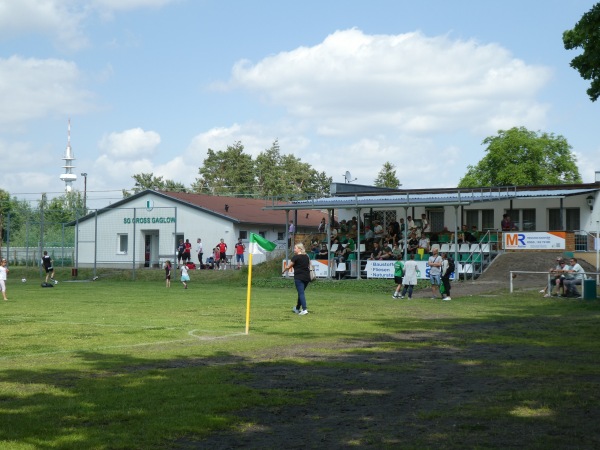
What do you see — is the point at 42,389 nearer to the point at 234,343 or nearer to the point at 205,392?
the point at 205,392

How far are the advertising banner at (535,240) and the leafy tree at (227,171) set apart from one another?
61.3m

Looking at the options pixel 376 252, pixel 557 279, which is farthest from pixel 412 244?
pixel 557 279

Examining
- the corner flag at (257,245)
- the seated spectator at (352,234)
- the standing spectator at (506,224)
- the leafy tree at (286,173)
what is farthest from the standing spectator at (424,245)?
the leafy tree at (286,173)

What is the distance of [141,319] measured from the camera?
22172 mm

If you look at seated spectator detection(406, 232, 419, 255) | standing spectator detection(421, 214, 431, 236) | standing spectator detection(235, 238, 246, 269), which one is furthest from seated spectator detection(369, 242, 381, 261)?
standing spectator detection(235, 238, 246, 269)

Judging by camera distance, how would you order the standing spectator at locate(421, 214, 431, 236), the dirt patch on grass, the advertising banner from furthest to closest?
the standing spectator at locate(421, 214, 431, 236)
the advertising banner
the dirt patch on grass

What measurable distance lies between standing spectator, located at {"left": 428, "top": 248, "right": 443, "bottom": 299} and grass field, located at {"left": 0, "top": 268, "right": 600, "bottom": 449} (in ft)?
29.7

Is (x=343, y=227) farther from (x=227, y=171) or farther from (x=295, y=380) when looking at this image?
(x=227, y=171)

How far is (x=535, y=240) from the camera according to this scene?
4262 cm

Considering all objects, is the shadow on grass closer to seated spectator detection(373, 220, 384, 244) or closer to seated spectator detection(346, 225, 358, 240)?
seated spectator detection(373, 220, 384, 244)

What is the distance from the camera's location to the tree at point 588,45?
23.9 m

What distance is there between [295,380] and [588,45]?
651 inches

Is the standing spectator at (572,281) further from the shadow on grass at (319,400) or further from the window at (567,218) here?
the shadow on grass at (319,400)

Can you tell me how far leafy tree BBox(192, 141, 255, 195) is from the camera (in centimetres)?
10281
